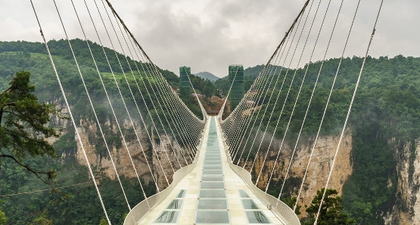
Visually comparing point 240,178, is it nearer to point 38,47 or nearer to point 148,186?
point 148,186

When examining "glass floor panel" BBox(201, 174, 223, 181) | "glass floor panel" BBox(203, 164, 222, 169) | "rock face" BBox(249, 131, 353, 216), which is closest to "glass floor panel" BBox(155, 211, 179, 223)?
"glass floor panel" BBox(201, 174, 223, 181)

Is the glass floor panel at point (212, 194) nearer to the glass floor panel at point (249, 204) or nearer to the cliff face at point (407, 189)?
the glass floor panel at point (249, 204)

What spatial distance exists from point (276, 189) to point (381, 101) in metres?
16.7

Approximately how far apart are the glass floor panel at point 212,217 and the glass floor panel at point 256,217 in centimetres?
40

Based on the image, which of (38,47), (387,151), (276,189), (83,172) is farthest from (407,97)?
(38,47)

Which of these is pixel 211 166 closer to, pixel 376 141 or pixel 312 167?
pixel 312 167

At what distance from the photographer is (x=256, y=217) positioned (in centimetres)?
567

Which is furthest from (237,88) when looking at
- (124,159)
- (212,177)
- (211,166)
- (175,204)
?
(175,204)

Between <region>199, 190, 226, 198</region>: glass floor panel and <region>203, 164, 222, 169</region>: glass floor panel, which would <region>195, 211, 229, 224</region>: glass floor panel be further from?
<region>203, 164, 222, 169</region>: glass floor panel

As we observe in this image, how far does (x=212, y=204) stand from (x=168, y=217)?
131cm

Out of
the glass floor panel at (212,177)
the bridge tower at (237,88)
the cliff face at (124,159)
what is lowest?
the cliff face at (124,159)

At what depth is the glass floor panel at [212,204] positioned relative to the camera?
6.48 metres

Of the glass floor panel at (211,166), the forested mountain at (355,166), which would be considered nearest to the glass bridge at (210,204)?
the glass floor panel at (211,166)

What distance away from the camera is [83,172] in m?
36.1
